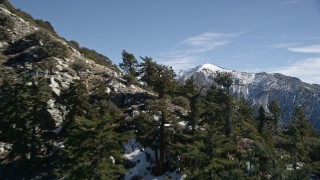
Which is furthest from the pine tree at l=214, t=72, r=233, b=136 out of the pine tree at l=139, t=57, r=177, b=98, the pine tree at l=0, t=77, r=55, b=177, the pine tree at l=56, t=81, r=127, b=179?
the pine tree at l=0, t=77, r=55, b=177

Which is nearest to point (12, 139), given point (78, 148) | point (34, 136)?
point (34, 136)

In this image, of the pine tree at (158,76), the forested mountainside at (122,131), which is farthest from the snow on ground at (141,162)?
the pine tree at (158,76)

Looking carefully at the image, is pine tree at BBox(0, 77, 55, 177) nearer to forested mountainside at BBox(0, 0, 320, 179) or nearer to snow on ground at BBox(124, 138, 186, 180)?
forested mountainside at BBox(0, 0, 320, 179)

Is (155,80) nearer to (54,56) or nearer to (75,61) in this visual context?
(75,61)

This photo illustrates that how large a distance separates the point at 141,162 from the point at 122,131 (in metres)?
6.28

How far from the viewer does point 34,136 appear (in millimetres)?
41406

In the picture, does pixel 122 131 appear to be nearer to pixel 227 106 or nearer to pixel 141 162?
pixel 141 162

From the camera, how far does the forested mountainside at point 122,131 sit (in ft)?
97.9

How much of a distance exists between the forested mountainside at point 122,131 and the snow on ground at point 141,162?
0.40 ft

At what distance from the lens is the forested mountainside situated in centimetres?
2984

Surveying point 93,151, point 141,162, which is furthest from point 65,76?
point 93,151

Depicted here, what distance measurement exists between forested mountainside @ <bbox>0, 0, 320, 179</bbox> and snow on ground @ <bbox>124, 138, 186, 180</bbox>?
4.8 inches

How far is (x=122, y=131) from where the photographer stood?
4716 centimetres

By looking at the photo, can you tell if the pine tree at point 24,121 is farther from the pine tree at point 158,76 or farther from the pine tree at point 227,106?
the pine tree at point 227,106
